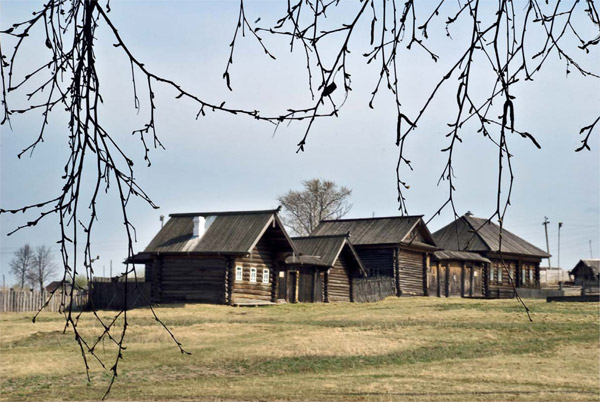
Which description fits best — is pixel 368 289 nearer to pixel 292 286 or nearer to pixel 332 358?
pixel 292 286

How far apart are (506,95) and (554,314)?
2978 centimetres

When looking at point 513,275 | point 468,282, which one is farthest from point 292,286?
point 513,275

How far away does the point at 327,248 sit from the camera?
47.5 metres

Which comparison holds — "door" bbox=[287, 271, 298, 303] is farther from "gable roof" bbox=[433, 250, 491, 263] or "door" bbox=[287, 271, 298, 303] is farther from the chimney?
"gable roof" bbox=[433, 250, 491, 263]

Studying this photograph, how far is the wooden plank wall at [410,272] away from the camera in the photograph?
51.1 m

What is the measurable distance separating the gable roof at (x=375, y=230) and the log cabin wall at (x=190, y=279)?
11.8 meters

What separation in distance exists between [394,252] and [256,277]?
38.5 feet

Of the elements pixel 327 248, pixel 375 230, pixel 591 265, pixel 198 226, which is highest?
pixel 375 230

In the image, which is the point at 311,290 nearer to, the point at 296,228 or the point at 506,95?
the point at 296,228

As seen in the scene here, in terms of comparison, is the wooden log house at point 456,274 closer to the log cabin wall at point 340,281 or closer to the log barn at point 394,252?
the log barn at point 394,252

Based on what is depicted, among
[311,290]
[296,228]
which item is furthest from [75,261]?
[296,228]

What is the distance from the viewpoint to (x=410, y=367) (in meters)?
21.5

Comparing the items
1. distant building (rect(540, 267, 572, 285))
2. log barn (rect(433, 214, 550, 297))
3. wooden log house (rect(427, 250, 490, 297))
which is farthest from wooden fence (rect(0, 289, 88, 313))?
distant building (rect(540, 267, 572, 285))

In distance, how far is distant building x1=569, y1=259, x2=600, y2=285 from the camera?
85.9 metres
